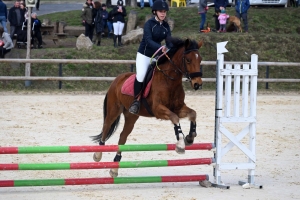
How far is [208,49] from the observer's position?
22641 mm

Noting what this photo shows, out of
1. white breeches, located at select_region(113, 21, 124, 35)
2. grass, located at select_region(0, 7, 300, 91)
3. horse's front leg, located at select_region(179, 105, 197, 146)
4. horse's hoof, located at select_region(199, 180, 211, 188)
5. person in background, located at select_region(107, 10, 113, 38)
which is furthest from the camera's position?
person in background, located at select_region(107, 10, 113, 38)

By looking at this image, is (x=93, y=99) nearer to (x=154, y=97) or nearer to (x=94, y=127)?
(x=94, y=127)

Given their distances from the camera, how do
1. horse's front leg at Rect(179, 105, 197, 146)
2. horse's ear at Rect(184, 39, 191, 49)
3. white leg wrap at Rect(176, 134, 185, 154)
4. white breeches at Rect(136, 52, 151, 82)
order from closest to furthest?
white leg wrap at Rect(176, 134, 185, 154), horse's ear at Rect(184, 39, 191, 49), horse's front leg at Rect(179, 105, 197, 146), white breeches at Rect(136, 52, 151, 82)

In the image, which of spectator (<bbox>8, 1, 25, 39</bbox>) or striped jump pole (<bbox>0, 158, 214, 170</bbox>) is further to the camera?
spectator (<bbox>8, 1, 25, 39</bbox>)

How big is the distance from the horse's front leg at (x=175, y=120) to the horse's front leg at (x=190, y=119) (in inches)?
9.8

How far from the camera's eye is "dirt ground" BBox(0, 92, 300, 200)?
857 cm

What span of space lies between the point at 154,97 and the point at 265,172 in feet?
7.68

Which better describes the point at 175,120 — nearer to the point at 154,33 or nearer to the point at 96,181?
the point at 96,181

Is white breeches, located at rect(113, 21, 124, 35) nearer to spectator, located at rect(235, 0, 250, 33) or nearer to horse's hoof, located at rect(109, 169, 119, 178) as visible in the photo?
spectator, located at rect(235, 0, 250, 33)

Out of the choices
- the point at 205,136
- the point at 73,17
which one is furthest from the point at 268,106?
the point at 73,17

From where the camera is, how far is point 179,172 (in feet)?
32.5

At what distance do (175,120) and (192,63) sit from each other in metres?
0.76

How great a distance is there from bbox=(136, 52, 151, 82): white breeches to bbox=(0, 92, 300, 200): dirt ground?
5.03 ft

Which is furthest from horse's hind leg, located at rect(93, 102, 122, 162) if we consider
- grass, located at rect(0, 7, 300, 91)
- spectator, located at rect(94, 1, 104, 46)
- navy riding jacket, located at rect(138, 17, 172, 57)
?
spectator, located at rect(94, 1, 104, 46)
